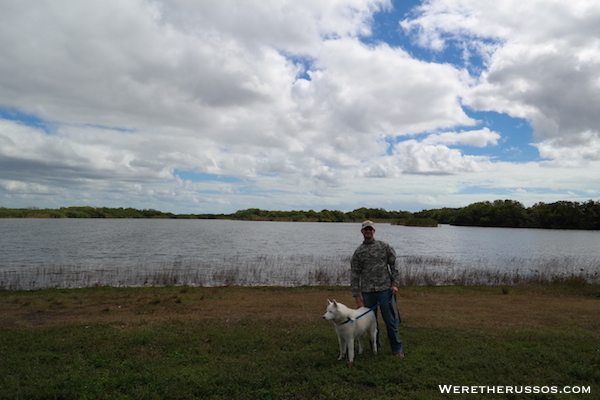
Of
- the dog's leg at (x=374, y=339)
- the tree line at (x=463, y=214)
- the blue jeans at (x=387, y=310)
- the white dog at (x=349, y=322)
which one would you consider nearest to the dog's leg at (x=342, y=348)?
the white dog at (x=349, y=322)

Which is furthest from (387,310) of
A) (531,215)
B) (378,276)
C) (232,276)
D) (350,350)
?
(531,215)

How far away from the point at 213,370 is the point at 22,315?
30.7 feet

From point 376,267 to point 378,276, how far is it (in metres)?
0.18

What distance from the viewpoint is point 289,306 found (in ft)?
47.6

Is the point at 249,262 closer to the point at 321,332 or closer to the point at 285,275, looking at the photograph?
the point at 285,275

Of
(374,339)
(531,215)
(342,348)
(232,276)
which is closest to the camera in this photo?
(342,348)

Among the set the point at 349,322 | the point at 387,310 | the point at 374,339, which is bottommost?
the point at 374,339

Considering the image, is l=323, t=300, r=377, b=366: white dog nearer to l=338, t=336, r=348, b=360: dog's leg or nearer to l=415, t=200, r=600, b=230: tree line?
l=338, t=336, r=348, b=360: dog's leg

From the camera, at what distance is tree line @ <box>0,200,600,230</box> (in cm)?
11925

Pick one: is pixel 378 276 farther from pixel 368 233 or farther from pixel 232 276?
pixel 232 276

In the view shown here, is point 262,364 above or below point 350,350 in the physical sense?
below

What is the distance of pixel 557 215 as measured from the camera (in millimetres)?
120688

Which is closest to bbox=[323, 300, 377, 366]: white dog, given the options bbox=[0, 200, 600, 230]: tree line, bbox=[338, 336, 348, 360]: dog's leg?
bbox=[338, 336, 348, 360]: dog's leg

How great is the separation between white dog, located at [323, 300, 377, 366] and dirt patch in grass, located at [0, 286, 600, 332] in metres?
3.66
